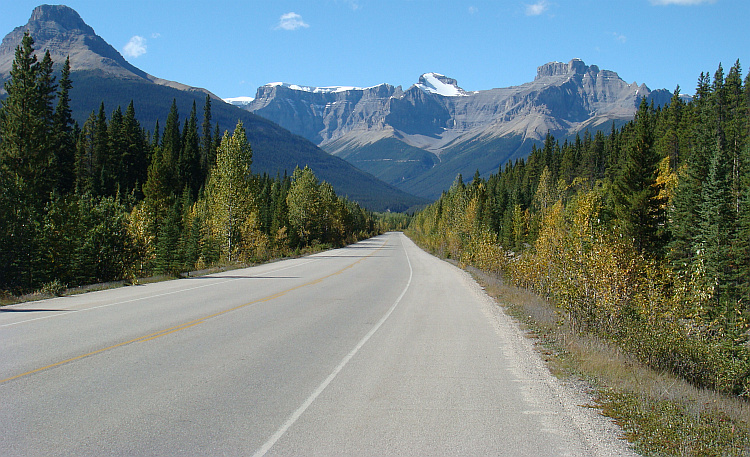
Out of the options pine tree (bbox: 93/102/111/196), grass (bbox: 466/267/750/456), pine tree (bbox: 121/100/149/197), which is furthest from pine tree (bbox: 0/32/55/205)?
grass (bbox: 466/267/750/456)

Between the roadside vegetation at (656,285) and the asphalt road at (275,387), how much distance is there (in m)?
0.93

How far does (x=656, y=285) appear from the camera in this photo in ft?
55.8

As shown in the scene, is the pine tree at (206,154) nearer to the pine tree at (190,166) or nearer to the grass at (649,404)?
the pine tree at (190,166)

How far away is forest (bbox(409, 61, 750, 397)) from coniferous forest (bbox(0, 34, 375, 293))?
53.7ft

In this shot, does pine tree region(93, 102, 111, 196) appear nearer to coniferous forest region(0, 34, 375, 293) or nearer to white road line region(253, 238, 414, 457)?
coniferous forest region(0, 34, 375, 293)

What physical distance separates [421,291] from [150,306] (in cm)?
1028

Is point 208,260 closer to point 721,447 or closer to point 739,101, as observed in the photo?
point 721,447

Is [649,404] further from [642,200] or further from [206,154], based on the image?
[206,154]

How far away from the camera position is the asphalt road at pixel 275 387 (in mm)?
4906

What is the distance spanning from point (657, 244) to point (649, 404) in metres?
37.9

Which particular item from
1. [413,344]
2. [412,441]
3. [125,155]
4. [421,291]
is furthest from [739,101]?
[125,155]

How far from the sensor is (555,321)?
1270 cm

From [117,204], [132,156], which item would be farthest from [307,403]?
[132,156]

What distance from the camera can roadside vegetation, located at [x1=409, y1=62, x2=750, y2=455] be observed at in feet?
20.5
